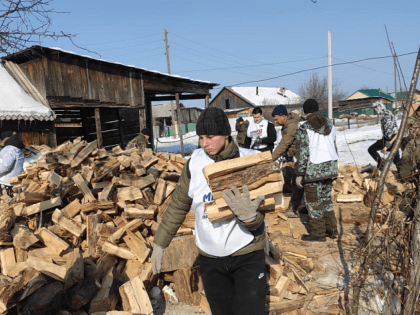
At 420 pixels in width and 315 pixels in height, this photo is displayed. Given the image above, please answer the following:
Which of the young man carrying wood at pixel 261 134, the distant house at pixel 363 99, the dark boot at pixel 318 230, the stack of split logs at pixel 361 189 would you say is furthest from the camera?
the distant house at pixel 363 99

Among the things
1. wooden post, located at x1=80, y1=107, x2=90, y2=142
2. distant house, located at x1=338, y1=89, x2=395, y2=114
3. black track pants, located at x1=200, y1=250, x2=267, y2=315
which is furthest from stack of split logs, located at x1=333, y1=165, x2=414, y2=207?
distant house, located at x1=338, y1=89, x2=395, y2=114

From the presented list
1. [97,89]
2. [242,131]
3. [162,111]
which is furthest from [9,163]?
[162,111]

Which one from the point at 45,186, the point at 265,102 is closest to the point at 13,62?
the point at 45,186

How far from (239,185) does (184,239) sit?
5.57 ft

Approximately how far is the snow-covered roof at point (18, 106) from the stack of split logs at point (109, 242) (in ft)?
15.5

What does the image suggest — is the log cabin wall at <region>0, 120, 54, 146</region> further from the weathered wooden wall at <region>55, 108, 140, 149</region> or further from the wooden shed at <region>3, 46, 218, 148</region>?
the weathered wooden wall at <region>55, 108, 140, 149</region>

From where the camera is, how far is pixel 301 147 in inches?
198

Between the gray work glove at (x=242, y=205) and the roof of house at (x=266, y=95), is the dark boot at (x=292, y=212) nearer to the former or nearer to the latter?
the gray work glove at (x=242, y=205)

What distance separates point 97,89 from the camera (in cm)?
1275

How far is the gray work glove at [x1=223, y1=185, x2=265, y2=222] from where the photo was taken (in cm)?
222

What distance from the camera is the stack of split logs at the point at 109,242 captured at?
319cm

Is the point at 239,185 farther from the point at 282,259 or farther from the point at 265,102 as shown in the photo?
the point at 265,102

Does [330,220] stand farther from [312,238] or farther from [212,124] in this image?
[212,124]

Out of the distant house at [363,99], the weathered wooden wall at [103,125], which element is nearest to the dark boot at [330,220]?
the weathered wooden wall at [103,125]
